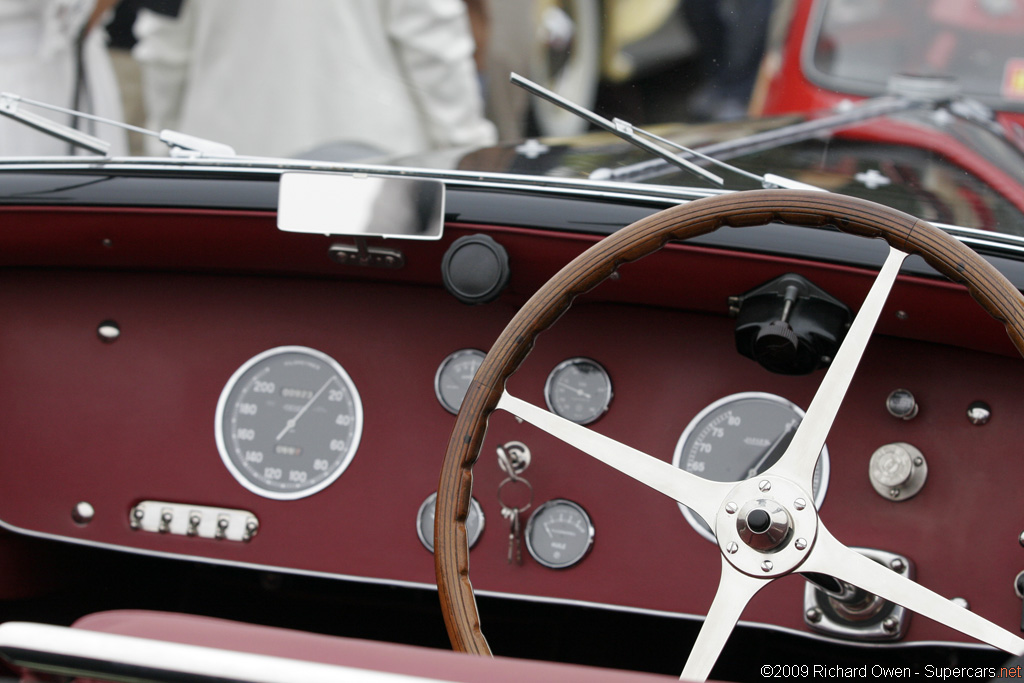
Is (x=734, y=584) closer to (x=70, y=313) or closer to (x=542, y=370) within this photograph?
(x=542, y=370)

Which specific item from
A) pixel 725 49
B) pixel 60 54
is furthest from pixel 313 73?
pixel 725 49

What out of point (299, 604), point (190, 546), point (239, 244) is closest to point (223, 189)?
point (239, 244)

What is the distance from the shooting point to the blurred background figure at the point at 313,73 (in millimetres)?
2047

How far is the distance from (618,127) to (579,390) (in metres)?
0.48

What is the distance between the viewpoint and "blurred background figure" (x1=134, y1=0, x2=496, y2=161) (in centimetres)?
205

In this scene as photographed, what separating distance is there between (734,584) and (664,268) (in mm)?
571

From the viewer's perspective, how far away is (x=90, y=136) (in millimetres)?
1693

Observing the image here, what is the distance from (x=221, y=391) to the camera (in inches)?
73.3

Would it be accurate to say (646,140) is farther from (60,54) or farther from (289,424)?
(60,54)

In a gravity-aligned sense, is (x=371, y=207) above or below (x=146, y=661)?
above

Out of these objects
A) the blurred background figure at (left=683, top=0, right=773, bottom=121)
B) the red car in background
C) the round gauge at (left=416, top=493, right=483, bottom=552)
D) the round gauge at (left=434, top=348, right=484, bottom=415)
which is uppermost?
the red car in background

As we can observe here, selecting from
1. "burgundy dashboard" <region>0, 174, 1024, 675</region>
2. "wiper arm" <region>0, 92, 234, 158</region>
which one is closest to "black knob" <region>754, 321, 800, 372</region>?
"burgundy dashboard" <region>0, 174, 1024, 675</region>

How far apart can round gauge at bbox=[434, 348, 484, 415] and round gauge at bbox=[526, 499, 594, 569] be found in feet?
0.83

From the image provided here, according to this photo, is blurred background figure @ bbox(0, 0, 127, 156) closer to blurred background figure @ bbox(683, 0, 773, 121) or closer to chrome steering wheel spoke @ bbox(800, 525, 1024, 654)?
blurred background figure @ bbox(683, 0, 773, 121)
